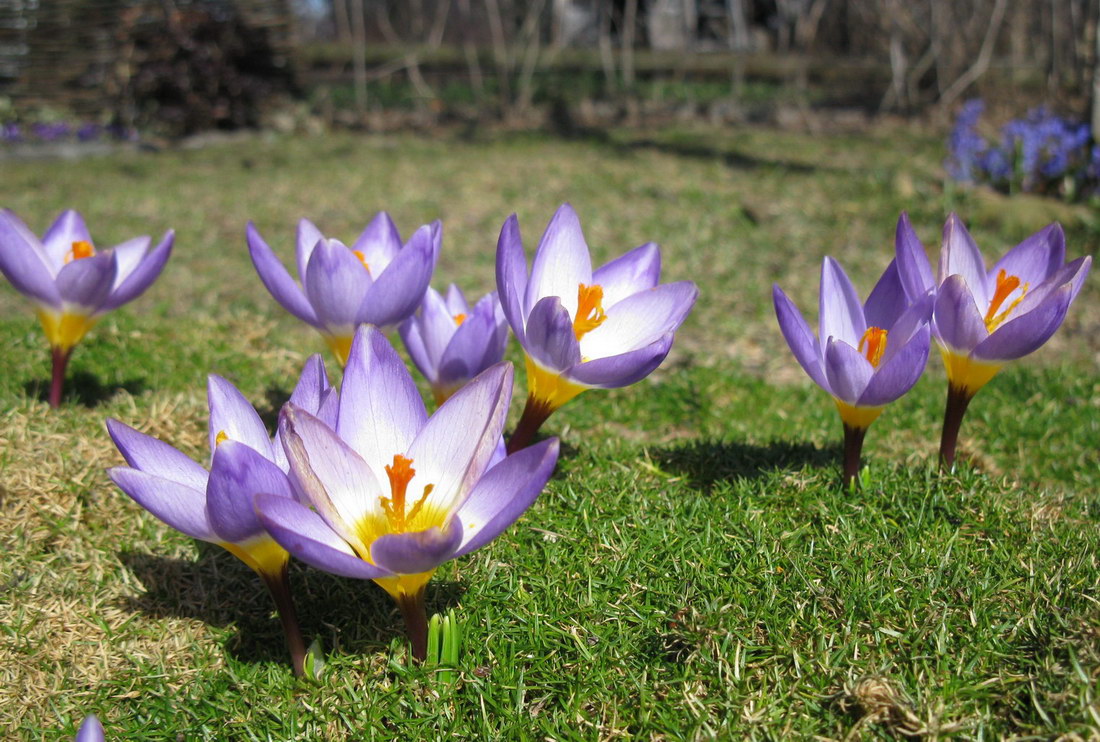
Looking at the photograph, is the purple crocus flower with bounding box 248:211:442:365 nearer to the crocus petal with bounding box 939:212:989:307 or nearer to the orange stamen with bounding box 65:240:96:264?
the orange stamen with bounding box 65:240:96:264

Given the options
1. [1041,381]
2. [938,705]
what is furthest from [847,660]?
[1041,381]

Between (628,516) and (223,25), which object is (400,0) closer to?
(223,25)

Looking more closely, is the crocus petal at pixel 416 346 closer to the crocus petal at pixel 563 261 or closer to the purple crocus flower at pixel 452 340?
the purple crocus flower at pixel 452 340

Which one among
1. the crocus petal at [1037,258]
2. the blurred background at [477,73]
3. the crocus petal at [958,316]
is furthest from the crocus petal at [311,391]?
the blurred background at [477,73]

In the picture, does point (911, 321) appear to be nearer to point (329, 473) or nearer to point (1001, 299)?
point (1001, 299)

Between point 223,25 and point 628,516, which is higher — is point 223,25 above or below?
above
